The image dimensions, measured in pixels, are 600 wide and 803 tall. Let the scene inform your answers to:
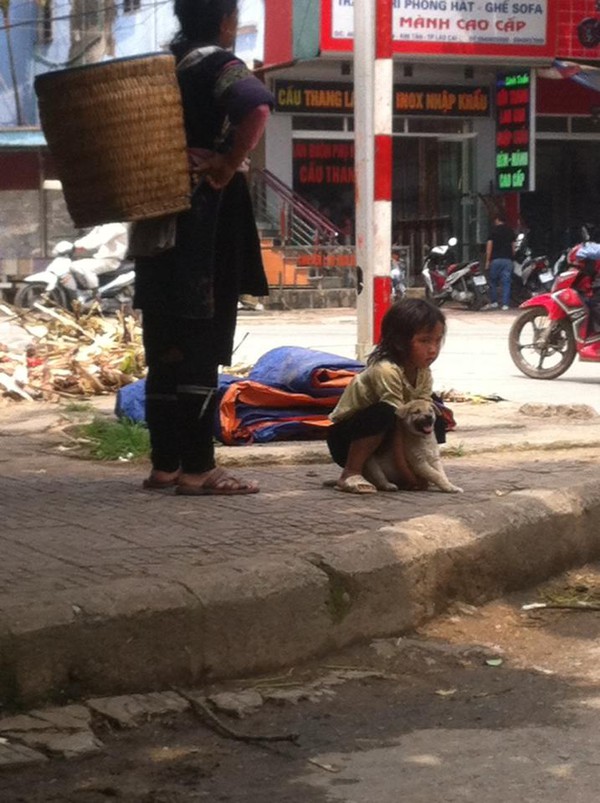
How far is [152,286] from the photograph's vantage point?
17.2 feet

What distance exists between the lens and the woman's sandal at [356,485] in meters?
5.39

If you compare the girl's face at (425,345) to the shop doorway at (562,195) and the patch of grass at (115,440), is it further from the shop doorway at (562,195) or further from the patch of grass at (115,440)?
the shop doorway at (562,195)

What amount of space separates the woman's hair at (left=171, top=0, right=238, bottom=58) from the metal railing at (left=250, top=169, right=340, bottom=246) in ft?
67.9

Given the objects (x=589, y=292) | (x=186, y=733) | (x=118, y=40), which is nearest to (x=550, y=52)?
(x=118, y=40)

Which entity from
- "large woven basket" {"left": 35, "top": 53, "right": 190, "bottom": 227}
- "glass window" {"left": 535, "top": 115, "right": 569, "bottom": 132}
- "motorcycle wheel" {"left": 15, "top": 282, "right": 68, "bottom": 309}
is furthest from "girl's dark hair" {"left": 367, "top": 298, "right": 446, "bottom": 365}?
"glass window" {"left": 535, "top": 115, "right": 569, "bottom": 132}

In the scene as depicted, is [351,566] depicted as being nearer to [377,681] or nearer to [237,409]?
[377,681]

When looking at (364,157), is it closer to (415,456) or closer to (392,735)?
(415,456)

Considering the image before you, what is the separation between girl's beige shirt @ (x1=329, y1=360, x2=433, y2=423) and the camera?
17.6ft

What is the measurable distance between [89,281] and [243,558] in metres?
17.3

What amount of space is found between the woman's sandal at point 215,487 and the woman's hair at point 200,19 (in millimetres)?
1408

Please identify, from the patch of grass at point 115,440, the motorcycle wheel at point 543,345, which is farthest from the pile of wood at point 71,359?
the motorcycle wheel at point 543,345

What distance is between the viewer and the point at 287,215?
26.4 metres

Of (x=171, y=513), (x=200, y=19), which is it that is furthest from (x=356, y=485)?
(x=200, y=19)

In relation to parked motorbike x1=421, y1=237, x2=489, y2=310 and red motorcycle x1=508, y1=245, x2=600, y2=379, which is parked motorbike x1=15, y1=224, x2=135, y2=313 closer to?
parked motorbike x1=421, y1=237, x2=489, y2=310
